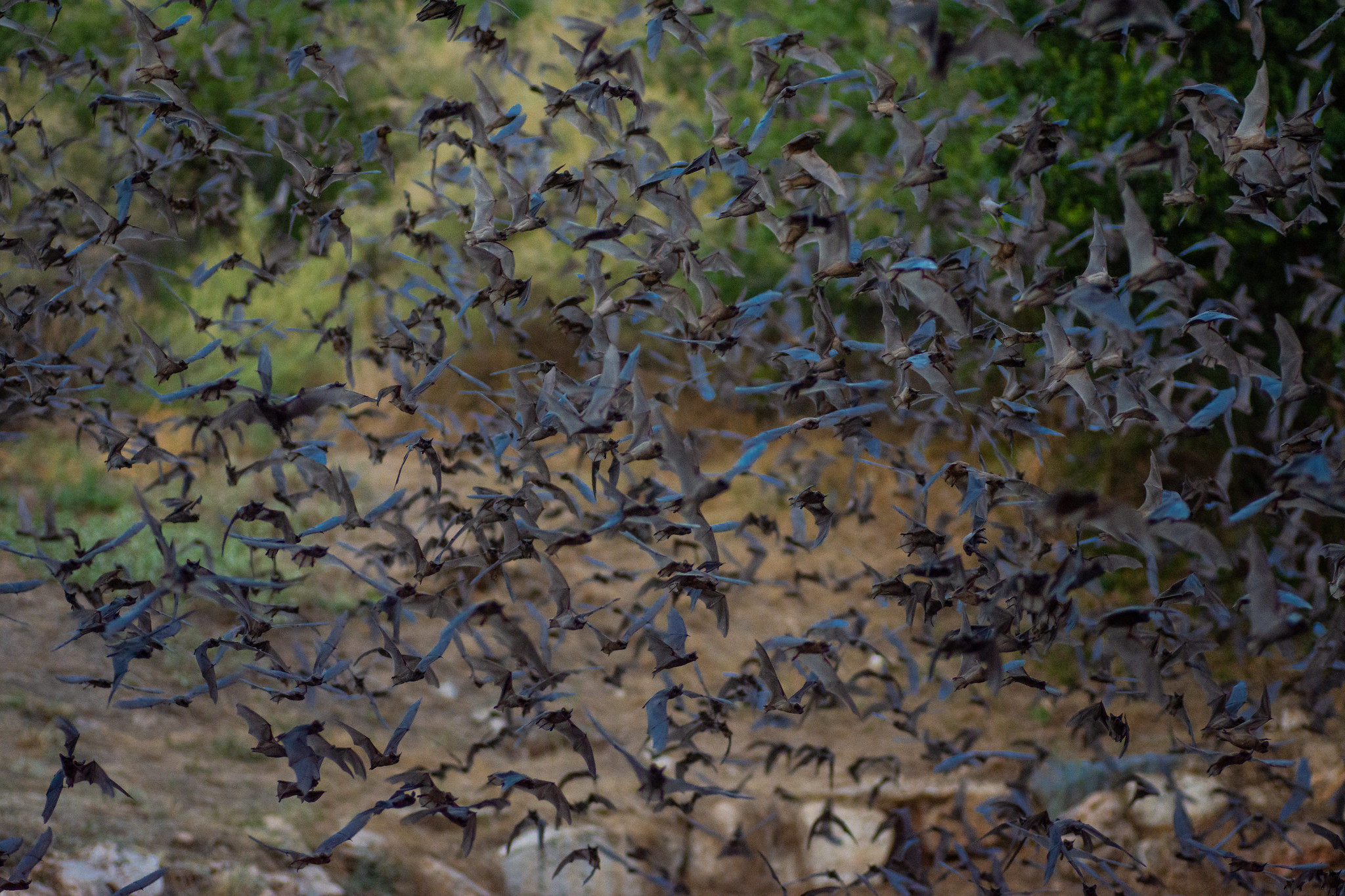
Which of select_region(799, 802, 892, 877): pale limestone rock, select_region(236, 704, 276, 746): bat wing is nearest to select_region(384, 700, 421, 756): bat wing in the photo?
select_region(236, 704, 276, 746): bat wing

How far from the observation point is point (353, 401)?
7.90 ft

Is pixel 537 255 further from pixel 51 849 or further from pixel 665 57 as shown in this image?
pixel 51 849

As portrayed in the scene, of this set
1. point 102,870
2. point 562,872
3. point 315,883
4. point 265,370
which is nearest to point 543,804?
point 562,872

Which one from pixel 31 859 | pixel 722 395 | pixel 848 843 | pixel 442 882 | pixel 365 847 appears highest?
pixel 31 859

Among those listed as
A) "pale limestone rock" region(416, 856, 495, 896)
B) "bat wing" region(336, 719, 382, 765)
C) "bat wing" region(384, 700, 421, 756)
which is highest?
"bat wing" region(384, 700, 421, 756)

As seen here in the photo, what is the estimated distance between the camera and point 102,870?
3453 millimetres

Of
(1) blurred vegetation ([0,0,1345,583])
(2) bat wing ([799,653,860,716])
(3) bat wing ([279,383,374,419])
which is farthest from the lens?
(1) blurred vegetation ([0,0,1345,583])

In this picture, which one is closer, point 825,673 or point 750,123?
point 825,673

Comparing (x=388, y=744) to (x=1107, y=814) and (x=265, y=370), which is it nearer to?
(x=265, y=370)

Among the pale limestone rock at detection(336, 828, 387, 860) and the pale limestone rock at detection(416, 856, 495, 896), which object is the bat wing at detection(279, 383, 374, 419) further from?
the pale limestone rock at detection(416, 856, 495, 896)

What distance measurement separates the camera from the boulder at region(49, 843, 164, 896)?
335 cm

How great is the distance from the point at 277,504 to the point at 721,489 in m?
6.84

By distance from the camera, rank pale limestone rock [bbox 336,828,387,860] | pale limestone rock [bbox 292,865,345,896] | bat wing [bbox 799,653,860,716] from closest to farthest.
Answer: bat wing [bbox 799,653,860,716] → pale limestone rock [bbox 292,865,345,896] → pale limestone rock [bbox 336,828,387,860]

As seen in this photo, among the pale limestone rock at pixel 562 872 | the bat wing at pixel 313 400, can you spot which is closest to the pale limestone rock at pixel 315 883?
the pale limestone rock at pixel 562 872
